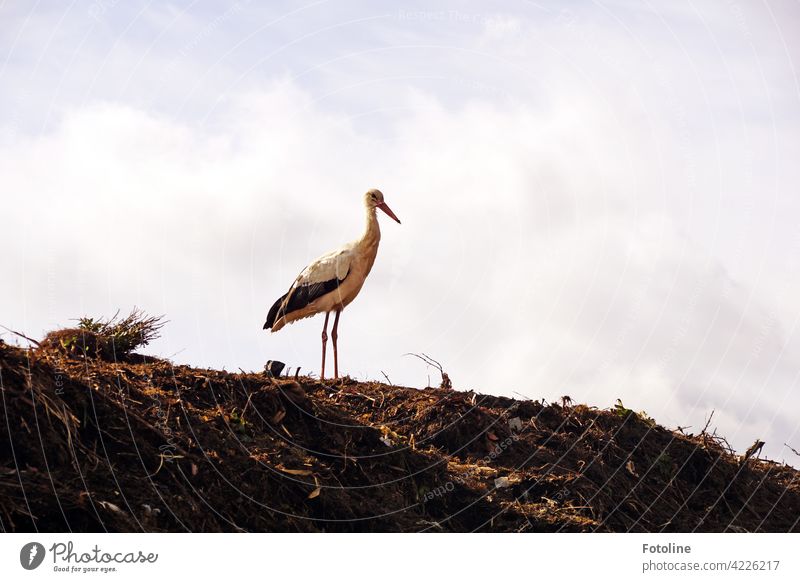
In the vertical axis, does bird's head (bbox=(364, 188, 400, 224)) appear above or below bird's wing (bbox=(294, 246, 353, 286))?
above

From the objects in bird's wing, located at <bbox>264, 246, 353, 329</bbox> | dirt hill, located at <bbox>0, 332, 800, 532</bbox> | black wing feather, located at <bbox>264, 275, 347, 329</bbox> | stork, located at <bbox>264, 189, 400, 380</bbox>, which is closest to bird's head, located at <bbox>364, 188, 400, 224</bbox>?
stork, located at <bbox>264, 189, 400, 380</bbox>

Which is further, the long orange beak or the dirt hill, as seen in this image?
the long orange beak

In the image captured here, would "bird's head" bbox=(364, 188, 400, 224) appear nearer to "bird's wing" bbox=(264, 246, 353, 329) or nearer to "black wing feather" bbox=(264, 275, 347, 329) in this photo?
"bird's wing" bbox=(264, 246, 353, 329)

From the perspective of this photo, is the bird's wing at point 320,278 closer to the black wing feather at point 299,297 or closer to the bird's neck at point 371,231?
the black wing feather at point 299,297

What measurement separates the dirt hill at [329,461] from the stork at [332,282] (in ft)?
12.1

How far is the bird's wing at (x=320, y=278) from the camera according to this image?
16625mm

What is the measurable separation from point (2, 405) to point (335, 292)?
873 centimetres

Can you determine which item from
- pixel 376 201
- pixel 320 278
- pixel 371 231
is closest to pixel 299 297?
pixel 320 278

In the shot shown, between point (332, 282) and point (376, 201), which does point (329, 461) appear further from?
point (376, 201)

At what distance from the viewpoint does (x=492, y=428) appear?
41.5ft

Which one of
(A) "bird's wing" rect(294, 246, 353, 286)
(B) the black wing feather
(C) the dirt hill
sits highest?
(A) "bird's wing" rect(294, 246, 353, 286)

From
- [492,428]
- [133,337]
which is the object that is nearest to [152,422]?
[133,337]

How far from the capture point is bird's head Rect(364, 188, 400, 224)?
17203 millimetres

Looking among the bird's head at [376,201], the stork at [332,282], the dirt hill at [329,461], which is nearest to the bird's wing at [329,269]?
the stork at [332,282]
